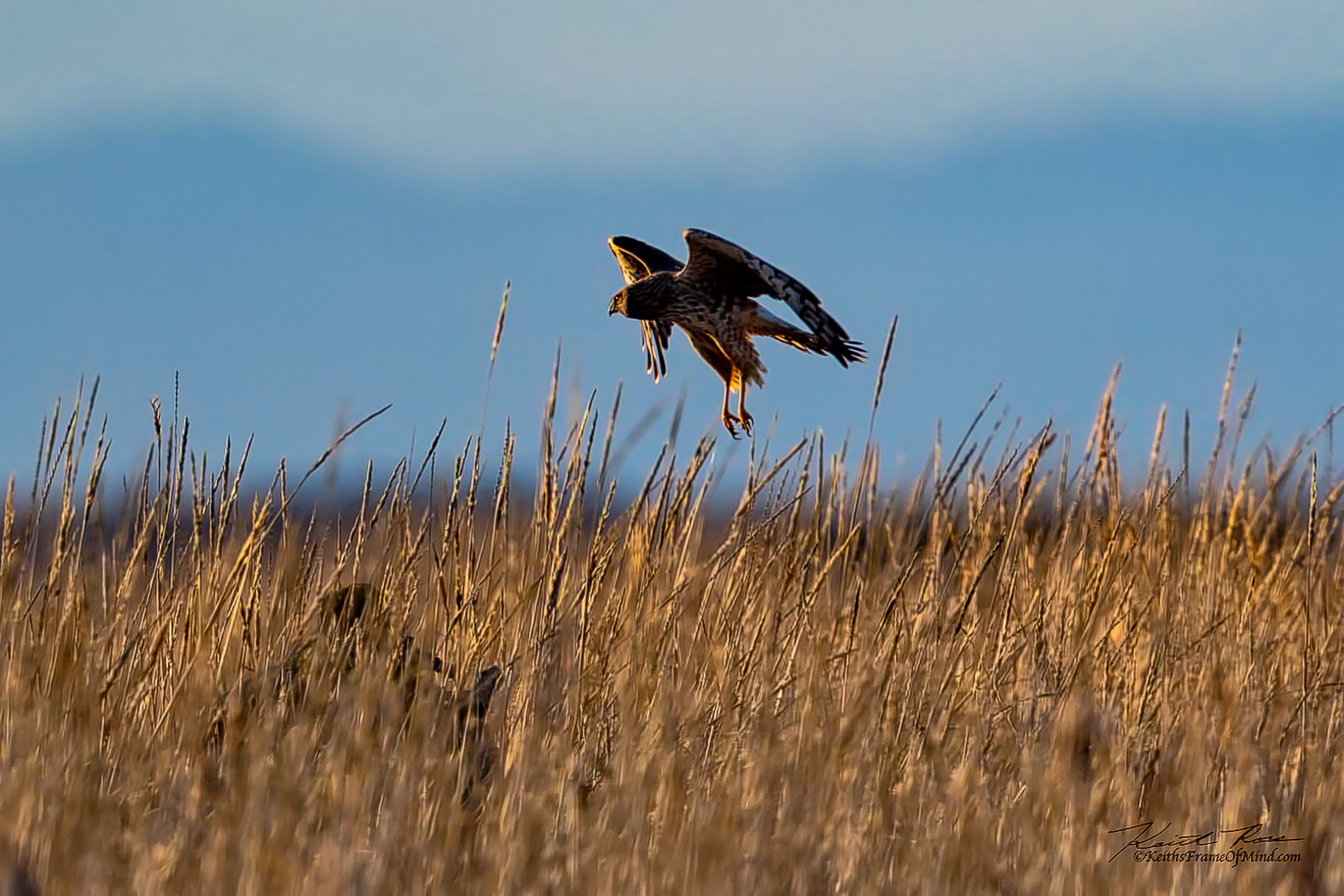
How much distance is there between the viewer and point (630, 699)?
10.8ft

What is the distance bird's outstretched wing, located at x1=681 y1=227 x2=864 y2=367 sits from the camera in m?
4.46

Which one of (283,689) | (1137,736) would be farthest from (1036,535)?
(283,689)

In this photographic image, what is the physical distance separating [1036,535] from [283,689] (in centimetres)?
238

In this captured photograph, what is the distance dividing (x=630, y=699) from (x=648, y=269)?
127 inches

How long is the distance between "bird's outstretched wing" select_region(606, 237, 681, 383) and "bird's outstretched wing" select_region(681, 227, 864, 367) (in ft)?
1.40

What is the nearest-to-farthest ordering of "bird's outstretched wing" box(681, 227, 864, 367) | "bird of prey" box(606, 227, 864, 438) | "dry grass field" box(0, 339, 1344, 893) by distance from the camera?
"dry grass field" box(0, 339, 1344, 893)
"bird's outstretched wing" box(681, 227, 864, 367)
"bird of prey" box(606, 227, 864, 438)

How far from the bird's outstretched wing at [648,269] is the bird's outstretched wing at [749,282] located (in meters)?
0.43

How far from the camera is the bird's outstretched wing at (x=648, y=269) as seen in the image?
614 centimetres

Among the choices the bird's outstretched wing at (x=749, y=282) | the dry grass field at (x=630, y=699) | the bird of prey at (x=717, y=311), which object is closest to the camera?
the dry grass field at (x=630, y=699)
